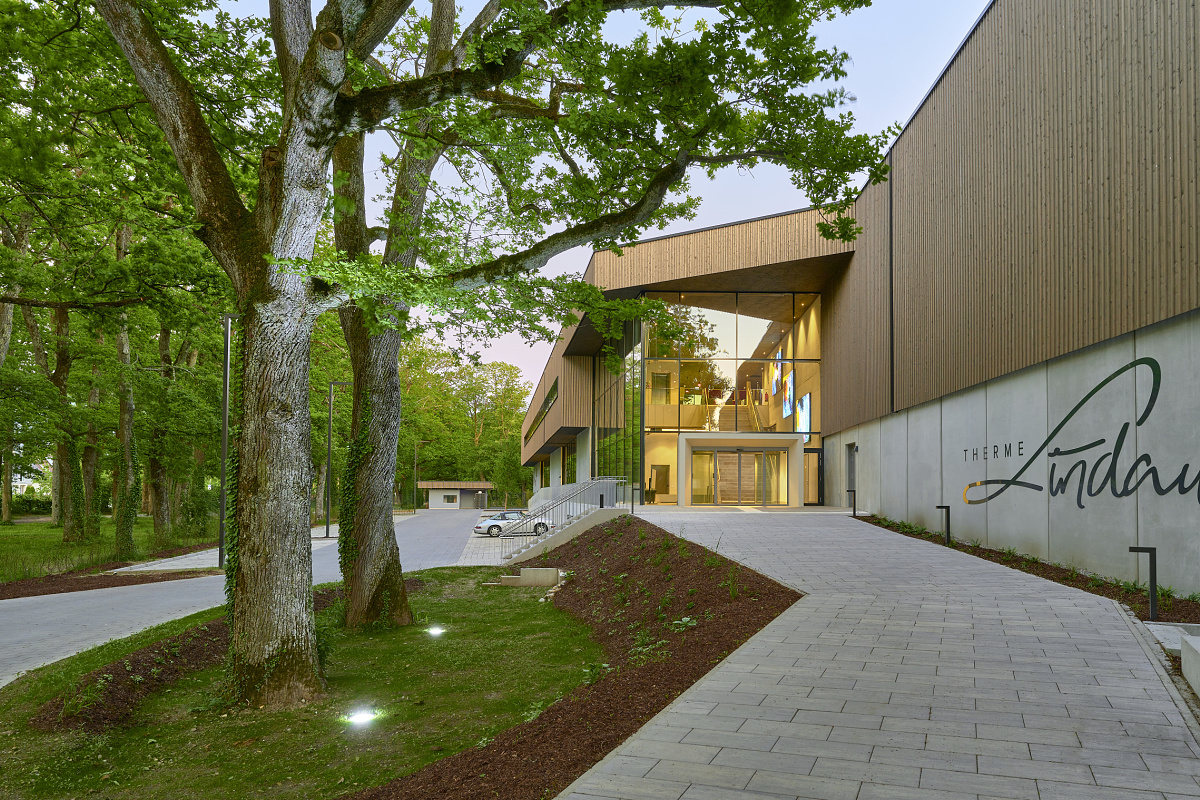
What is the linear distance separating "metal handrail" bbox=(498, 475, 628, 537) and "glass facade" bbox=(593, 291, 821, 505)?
3352mm

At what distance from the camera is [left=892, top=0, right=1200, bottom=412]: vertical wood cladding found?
982cm

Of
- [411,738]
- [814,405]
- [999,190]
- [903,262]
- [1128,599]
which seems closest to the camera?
[411,738]

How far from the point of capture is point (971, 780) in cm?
407

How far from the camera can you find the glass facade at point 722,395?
2948 cm

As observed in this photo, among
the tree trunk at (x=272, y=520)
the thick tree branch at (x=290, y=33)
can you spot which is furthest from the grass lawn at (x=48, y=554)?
the thick tree branch at (x=290, y=33)

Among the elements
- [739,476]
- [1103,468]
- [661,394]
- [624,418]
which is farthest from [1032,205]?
[624,418]

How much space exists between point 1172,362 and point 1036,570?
4.25m

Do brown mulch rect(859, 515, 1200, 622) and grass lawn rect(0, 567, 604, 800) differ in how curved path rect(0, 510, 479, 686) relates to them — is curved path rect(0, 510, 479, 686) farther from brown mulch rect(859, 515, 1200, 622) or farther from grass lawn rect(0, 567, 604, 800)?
brown mulch rect(859, 515, 1200, 622)

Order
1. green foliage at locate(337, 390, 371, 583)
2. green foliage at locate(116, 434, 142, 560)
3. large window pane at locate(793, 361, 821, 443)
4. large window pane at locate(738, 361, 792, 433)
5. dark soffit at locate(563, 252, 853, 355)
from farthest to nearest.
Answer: large window pane at locate(793, 361, 821, 443) < large window pane at locate(738, 361, 792, 433) < dark soffit at locate(563, 252, 853, 355) < green foliage at locate(116, 434, 142, 560) < green foliage at locate(337, 390, 371, 583)

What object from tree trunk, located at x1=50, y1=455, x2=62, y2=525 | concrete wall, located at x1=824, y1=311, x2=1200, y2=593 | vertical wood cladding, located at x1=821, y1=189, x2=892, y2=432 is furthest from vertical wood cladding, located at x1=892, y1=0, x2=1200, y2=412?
tree trunk, located at x1=50, y1=455, x2=62, y2=525

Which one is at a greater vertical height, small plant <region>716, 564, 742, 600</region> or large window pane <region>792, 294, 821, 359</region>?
large window pane <region>792, 294, 821, 359</region>

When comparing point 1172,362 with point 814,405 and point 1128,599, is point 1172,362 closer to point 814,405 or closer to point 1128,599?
point 1128,599

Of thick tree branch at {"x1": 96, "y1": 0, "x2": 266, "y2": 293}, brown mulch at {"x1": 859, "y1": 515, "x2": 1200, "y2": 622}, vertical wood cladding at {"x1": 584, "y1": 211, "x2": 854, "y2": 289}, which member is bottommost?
brown mulch at {"x1": 859, "y1": 515, "x2": 1200, "y2": 622}

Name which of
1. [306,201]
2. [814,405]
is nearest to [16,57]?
[306,201]
